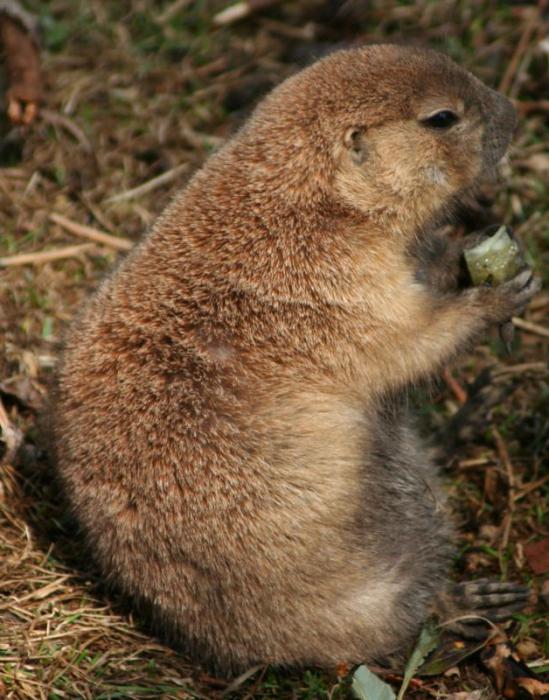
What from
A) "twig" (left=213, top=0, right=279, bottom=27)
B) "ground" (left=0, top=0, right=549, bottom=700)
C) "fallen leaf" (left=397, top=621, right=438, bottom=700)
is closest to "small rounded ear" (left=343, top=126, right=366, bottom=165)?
"ground" (left=0, top=0, right=549, bottom=700)

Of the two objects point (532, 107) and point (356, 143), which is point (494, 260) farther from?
point (532, 107)

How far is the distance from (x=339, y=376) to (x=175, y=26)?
438 centimetres

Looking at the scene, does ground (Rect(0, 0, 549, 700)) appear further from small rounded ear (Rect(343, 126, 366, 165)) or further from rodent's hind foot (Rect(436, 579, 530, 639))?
small rounded ear (Rect(343, 126, 366, 165))

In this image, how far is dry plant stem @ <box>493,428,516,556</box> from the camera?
516 cm

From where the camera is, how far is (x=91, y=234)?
6.60m

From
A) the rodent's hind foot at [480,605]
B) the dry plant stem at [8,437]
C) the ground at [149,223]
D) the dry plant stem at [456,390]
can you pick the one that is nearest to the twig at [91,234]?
the ground at [149,223]

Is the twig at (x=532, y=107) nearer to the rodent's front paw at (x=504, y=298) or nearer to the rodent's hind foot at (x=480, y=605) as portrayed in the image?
the rodent's front paw at (x=504, y=298)

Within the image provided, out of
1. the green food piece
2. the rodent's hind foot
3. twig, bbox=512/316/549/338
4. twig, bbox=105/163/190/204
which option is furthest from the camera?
twig, bbox=105/163/190/204

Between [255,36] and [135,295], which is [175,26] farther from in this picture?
[135,295]

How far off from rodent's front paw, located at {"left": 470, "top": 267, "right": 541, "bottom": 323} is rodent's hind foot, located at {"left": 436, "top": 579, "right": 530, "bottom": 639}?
125 cm

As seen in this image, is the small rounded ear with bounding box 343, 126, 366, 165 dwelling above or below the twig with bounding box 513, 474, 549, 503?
above

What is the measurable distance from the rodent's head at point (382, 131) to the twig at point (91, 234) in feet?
6.95

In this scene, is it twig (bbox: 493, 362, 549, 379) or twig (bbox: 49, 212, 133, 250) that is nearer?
twig (bbox: 493, 362, 549, 379)

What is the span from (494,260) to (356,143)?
969 mm
